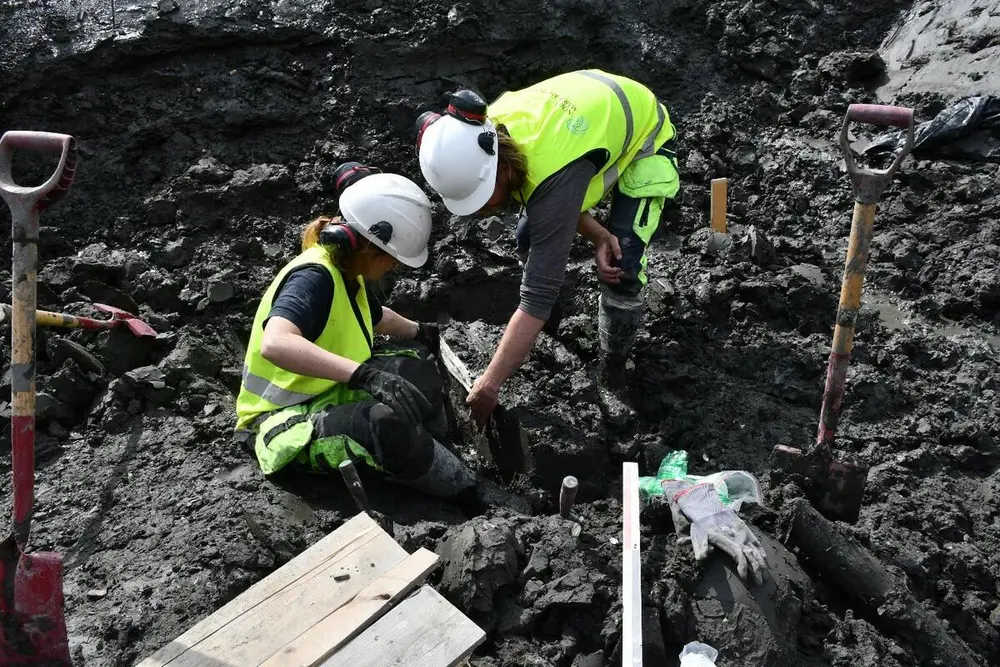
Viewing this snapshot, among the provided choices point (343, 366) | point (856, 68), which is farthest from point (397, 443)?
point (856, 68)

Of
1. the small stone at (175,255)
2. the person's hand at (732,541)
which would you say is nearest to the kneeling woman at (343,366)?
the person's hand at (732,541)

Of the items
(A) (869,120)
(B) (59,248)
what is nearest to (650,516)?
(A) (869,120)

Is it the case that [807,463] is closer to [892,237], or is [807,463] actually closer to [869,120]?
[869,120]

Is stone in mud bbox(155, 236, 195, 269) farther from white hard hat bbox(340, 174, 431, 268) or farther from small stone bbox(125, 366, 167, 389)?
white hard hat bbox(340, 174, 431, 268)

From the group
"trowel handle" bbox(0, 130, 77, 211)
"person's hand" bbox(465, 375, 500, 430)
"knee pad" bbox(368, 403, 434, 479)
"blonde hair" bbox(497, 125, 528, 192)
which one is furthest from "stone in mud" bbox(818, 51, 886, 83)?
"trowel handle" bbox(0, 130, 77, 211)

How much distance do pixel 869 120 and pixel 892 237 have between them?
1824mm

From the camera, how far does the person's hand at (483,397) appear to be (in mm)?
3148

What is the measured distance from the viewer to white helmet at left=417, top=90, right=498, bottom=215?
2.96m

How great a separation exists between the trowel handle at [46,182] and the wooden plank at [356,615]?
5.07 feet

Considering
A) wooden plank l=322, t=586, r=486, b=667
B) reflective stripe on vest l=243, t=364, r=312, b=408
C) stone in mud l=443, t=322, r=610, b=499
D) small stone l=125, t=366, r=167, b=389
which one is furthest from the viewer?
small stone l=125, t=366, r=167, b=389

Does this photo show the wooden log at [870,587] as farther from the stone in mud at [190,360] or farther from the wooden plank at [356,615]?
the stone in mud at [190,360]

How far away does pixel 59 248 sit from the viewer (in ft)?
15.0

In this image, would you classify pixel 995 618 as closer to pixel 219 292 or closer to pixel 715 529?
pixel 715 529

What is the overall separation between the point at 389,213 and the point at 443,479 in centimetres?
104
